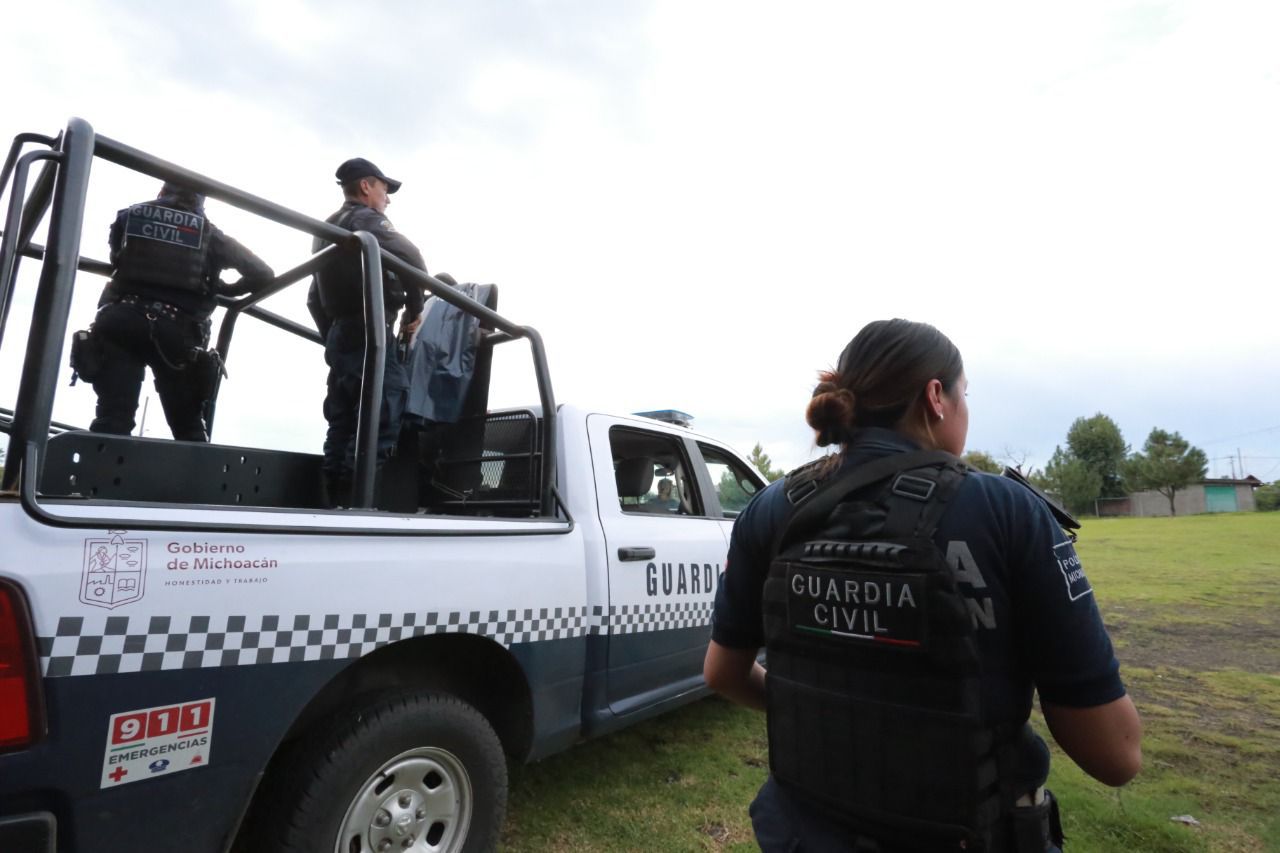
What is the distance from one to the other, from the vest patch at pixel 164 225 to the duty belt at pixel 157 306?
0.24 m

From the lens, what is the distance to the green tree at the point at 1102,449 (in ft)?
210

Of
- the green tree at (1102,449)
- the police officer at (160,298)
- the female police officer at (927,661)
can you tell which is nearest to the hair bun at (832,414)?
the female police officer at (927,661)

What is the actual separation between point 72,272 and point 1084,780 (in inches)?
171

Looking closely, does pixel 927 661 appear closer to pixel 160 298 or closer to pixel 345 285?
pixel 345 285

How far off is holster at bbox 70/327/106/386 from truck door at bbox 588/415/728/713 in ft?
6.38

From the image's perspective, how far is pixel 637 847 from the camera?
8.84ft

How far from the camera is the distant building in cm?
5384

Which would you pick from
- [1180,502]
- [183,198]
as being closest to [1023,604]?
[183,198]

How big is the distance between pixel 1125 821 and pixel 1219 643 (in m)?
4.73

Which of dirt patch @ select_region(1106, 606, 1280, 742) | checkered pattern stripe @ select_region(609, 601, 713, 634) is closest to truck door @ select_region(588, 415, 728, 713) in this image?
checkered pattern stripe @ select_region(609, 601, 713, 634)

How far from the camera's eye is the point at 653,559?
3.20 metres

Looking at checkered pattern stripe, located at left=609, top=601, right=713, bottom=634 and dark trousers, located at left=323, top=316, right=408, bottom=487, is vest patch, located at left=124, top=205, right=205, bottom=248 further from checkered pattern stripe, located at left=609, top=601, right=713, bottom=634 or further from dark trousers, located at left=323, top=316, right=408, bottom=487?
checkered pattern stripe, located at left=609, top=601, right=713, bottom=634

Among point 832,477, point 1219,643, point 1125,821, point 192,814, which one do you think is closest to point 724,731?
point 1125,821

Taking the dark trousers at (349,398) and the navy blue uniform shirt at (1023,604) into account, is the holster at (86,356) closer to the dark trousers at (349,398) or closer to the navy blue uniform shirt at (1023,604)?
the dark trousers at (349,398)
